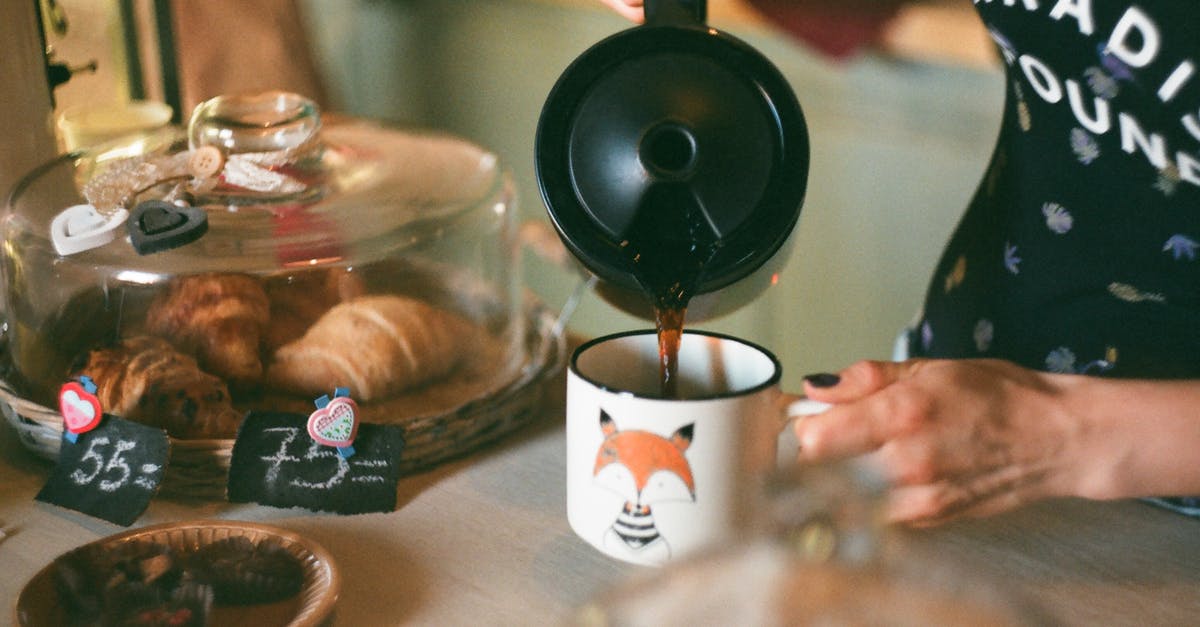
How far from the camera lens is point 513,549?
2.33 ft

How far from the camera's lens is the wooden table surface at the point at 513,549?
2.13 feet

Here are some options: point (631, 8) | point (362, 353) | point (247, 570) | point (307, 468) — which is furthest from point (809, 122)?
point (247, 570)

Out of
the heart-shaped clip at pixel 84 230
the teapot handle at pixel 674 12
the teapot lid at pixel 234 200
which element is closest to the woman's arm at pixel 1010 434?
the teapot handle at pixel 674 12

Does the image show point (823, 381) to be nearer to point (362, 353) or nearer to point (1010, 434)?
point (1010, 434)

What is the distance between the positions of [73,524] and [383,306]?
0.88 ft

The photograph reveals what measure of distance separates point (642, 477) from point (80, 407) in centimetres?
41

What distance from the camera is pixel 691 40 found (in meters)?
0.68

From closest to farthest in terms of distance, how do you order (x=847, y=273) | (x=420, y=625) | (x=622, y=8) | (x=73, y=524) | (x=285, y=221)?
(x=420, y=625) → (x=73, y=524) → (x=285, y=221) → (x=622, y=8) → (x=847, y=273)

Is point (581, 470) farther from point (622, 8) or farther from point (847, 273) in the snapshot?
point (847, 273)

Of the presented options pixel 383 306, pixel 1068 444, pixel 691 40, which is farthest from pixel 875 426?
pixel 383 306

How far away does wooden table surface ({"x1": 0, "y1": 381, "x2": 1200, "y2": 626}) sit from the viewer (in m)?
0.65

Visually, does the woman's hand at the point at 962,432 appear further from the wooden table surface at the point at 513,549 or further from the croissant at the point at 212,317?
the croissant at the point at 212,317

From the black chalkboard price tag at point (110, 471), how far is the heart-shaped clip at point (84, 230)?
0.43 ft

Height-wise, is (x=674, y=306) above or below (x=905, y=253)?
above
